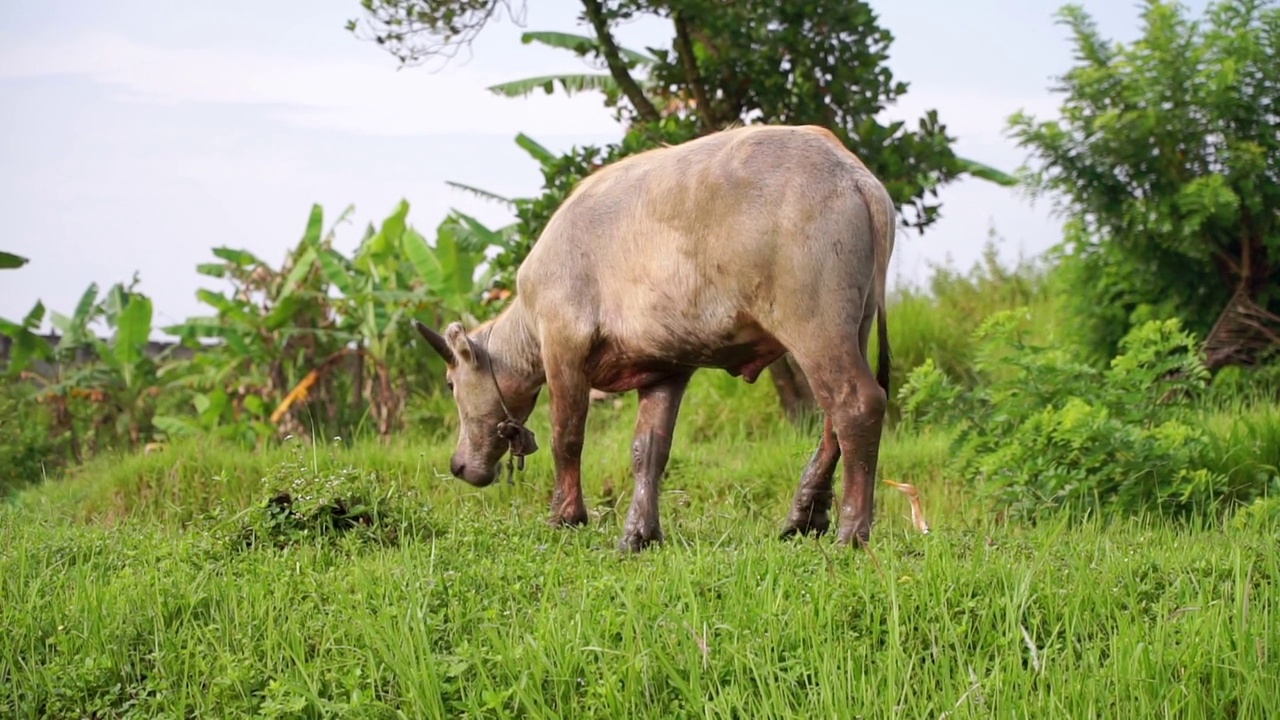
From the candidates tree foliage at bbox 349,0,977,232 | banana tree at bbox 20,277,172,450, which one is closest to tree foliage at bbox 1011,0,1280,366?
tree foliage at bbox 349,0,977,232

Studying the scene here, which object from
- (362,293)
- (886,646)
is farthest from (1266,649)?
(362,293)

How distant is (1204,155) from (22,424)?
35.3 ft

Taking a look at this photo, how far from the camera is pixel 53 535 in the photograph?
6.61 m

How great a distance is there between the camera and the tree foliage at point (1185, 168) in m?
10.8

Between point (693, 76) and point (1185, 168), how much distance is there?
4014 mm

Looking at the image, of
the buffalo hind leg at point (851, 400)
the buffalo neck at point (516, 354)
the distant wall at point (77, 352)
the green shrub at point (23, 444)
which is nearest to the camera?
the buffalo hind leg at point (851, 400)

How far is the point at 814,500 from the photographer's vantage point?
6238mm

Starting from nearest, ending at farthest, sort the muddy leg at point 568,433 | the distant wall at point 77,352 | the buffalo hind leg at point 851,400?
the buffalo hind leg at point 851,400, the muddy leg at point 568,433, the distant wall at point 77,352

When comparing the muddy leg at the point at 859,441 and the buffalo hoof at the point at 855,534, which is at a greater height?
the muddy leg at the point at 859,441

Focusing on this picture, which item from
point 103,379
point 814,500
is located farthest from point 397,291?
point 814,500

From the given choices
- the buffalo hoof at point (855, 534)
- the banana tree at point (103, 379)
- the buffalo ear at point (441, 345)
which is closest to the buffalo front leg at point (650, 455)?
the buffalo hoof at point (855, 534)

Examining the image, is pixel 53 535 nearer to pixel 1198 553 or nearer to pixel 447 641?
pixel 447 641

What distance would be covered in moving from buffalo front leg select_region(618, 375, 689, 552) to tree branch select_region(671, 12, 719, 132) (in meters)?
4.74

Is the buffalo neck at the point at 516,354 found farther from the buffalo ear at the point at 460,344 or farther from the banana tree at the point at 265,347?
the banana tree at the point at 265,347
